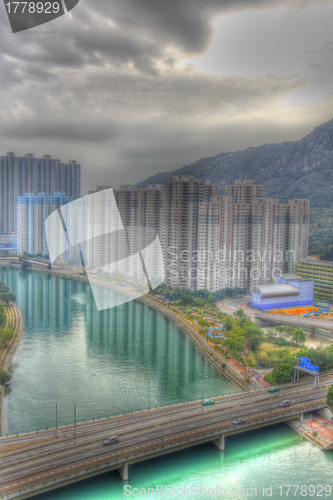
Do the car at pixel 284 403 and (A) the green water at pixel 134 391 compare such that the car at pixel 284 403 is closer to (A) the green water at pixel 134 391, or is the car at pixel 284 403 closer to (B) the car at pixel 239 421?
(A) the green water at pixel 134 391

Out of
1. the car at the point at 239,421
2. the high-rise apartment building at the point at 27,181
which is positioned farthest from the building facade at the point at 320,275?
the car at the point at 239,421

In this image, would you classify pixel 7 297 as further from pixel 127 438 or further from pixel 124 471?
pixel 124 471

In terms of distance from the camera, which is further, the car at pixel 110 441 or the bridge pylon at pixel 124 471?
the car at pixel 110 441

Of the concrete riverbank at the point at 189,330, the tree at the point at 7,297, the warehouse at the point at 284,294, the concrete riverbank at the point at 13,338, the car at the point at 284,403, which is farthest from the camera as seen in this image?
the tree at the point at 7,297

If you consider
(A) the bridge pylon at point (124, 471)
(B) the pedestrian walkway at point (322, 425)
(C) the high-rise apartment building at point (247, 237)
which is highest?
(C) the high-rise apartment building at point (247, 237)

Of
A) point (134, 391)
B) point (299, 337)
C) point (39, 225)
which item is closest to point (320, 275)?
point (299, 337)

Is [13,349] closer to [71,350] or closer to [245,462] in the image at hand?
[71,350]

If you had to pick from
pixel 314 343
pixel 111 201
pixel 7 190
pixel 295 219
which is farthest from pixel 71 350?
pixel 295 219
